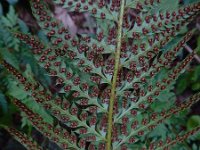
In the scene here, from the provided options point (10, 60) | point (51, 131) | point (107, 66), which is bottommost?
point (10, 60)

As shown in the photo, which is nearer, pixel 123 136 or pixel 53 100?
pixel 53 100

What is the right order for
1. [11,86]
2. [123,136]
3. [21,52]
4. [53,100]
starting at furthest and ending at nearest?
[21,52] < [11,86] < [123,136] < [53,100]

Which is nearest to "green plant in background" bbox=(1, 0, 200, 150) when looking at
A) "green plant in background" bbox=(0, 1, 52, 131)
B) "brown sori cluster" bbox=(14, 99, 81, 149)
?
"brown sori cluster" bbox=(14, 99, 81, 149)

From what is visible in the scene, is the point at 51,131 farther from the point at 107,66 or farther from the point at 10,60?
the point at 10,60

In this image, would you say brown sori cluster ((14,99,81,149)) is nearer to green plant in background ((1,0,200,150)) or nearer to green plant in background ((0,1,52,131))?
green plant in background ((1,0,200,150))

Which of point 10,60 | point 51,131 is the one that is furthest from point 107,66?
point 10,60

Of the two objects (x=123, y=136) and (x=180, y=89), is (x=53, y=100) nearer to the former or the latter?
(x=123, y=136)

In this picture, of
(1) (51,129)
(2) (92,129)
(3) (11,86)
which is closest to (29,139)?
(1) (51,129)

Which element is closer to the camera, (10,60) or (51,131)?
(51,131)
